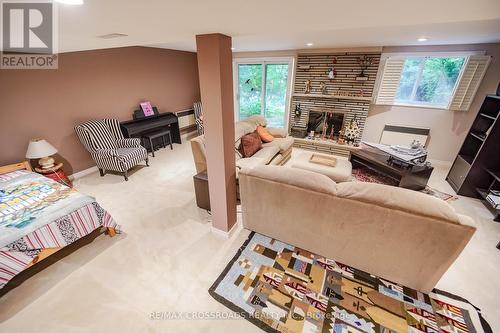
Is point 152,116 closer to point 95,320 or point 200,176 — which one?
point 200,176

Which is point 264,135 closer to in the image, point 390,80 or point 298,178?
point 298,178

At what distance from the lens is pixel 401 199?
145cm

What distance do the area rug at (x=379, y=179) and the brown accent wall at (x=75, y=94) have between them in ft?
14.9

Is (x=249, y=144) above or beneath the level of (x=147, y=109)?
beneath

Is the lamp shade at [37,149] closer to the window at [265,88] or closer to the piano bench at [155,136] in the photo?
the piano bench at [155,136]

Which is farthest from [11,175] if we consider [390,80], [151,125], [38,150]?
[390,80]

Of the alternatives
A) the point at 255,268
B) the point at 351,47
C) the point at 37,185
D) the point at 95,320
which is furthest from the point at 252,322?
the point at 351,47

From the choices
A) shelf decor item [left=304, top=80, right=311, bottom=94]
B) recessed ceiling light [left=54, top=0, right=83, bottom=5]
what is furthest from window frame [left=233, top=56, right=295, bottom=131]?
recessed ceiling light [left=54, top=0, right=83, bottom=5]

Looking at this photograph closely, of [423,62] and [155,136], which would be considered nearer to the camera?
[423,62]

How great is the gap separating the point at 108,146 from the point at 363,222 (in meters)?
4.06

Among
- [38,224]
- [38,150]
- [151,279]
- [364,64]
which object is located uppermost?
[364,64]

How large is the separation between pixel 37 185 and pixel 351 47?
545cm

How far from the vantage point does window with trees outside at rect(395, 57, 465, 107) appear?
3.77 metres

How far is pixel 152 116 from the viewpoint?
4.44 m
